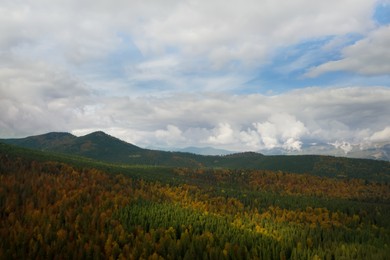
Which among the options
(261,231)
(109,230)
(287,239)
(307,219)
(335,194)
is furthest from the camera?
(335,194)

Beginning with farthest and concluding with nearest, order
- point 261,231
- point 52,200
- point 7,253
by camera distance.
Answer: point 52,200 → point 261,231 → point 7,253

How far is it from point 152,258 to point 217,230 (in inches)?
473

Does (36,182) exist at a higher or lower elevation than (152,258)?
higher

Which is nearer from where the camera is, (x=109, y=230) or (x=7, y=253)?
(x=7, y=253)

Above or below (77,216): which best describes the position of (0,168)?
above

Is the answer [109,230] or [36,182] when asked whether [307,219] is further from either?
[36,182]

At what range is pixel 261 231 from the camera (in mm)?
38125

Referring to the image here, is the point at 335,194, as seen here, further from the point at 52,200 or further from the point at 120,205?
the point at 52,200

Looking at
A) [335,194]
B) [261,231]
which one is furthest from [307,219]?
[335,194]

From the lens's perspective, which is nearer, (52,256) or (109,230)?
(52,256)

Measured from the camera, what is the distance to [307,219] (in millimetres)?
54688

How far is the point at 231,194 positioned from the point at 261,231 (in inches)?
1574

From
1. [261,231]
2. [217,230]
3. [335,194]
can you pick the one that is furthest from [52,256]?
[335,194]

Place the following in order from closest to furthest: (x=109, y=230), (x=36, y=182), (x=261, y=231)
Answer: (x=109, y=230), (x=261, y=231), (x=36, y=182)
